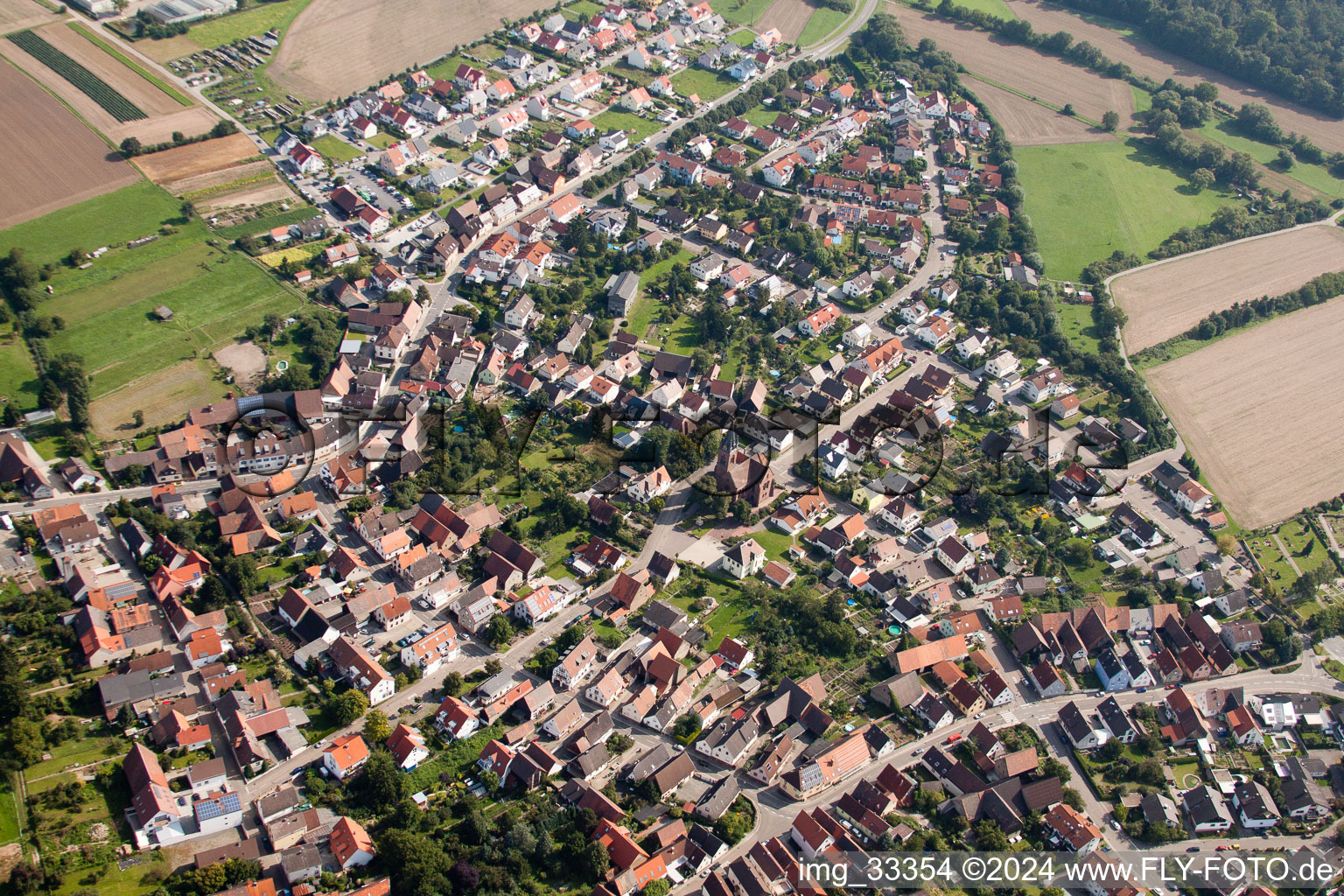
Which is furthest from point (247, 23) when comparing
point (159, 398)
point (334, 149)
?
point (159, 398)

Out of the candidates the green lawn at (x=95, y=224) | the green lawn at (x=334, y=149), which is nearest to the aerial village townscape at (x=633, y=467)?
the green lawn at (x=95, y=224)

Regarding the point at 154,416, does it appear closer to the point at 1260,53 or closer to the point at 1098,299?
the point at 1098,299

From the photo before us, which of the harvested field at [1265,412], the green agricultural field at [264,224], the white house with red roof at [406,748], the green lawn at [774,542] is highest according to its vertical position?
the green agricultural field at [264,224]

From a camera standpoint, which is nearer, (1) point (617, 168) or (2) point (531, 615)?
(2) point (531, 615)

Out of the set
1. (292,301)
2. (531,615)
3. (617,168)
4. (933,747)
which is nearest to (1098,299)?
(617,168)

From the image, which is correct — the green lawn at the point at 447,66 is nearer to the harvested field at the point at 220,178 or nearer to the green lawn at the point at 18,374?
the harvested field at the point at 220,178

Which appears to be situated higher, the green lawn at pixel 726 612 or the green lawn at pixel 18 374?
the green lawn at pixel 18 374

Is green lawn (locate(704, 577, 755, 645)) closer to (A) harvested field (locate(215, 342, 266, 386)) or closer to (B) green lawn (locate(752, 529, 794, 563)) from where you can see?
(B) green lawn (locate(752, 529, 794, 563))
